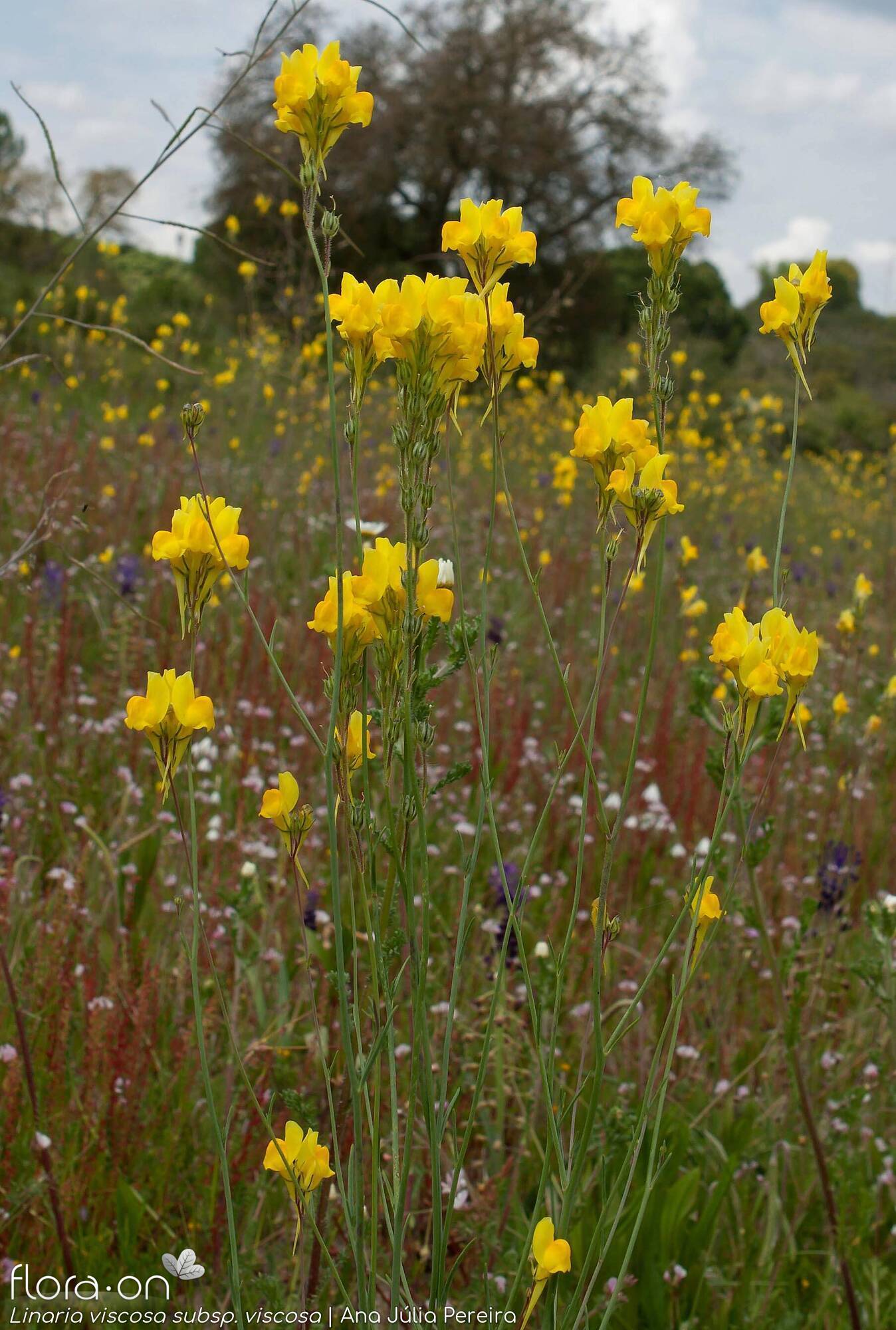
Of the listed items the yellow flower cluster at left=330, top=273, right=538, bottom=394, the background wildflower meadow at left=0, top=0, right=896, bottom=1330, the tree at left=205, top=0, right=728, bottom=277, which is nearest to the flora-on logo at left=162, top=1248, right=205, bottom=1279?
the background wildflower meadow at left=0, top=0, right=896, bottom=1330

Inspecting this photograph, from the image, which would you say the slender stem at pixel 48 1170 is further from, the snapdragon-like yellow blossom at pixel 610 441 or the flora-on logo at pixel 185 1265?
the snapdragon-like yellow blossom at pixel 610 441

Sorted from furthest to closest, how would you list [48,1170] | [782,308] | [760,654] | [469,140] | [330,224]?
[469,140], [48,1170], [782,308], [760,654], [330,224]

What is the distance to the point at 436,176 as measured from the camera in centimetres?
1747

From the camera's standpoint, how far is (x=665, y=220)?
94 cm

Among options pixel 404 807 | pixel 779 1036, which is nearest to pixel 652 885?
pixel 779 1036

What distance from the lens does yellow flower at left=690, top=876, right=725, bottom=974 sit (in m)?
0.88

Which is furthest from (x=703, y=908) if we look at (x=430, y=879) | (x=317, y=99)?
(x=430, y=879)

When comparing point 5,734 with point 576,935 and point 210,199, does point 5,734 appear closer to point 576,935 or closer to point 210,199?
point 576,935

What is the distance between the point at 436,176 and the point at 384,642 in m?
18.4

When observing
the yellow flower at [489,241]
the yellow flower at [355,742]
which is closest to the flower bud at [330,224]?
the yellow flower at [489,241]

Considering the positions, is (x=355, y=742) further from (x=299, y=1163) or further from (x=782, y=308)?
(x=782, y=308)

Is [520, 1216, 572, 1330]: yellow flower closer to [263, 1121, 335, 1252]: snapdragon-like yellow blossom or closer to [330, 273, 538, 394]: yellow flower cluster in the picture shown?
[263, 1121, 335, 1252]: snapdragon-like yellow blossom

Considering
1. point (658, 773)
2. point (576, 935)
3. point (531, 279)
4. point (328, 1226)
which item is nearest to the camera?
point (328, 1226)

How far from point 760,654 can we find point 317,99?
1.87 feet
